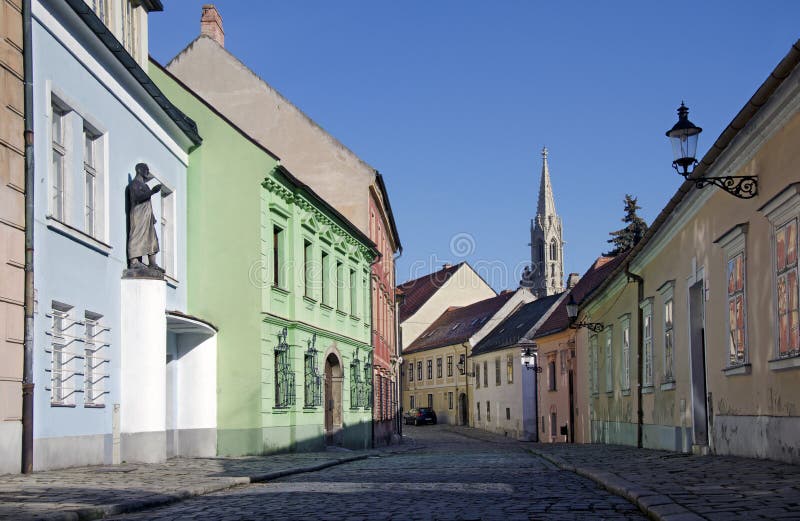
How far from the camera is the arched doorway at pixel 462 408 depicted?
73.3 metres

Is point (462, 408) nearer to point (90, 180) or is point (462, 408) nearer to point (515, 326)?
point (515, 326)

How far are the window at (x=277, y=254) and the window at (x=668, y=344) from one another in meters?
8.82

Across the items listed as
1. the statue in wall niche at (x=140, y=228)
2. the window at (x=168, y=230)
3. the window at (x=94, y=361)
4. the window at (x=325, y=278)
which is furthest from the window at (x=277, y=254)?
the window at (x=94, y=361)

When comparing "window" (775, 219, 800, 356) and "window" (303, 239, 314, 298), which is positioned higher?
"window" (303, 239, 314, 298)

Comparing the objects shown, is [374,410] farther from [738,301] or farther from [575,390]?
[738,301]

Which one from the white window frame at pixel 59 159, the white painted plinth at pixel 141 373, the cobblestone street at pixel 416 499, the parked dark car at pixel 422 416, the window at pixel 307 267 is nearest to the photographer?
the cobblestone street at pixel 416 499

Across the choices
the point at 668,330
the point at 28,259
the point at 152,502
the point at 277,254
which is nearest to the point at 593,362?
the point at 668,330

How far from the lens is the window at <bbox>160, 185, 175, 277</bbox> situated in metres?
21.2

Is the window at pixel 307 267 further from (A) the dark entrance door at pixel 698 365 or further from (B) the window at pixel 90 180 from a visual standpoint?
(A) the dark entrance door at pixel 698 365

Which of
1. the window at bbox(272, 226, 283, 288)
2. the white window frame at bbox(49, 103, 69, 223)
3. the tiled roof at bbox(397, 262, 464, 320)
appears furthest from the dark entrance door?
the tiled roof at bbox(397, 262, 464, 320)

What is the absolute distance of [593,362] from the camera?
3519cm

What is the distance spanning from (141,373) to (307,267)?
1001 centimetres

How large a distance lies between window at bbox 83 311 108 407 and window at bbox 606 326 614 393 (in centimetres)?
1745

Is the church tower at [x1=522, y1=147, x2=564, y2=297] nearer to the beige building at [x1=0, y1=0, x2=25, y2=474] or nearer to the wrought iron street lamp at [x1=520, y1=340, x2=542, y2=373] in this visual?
the wrought iron street lamp at [x1=520, y1=340, x2=542, y2=373]
